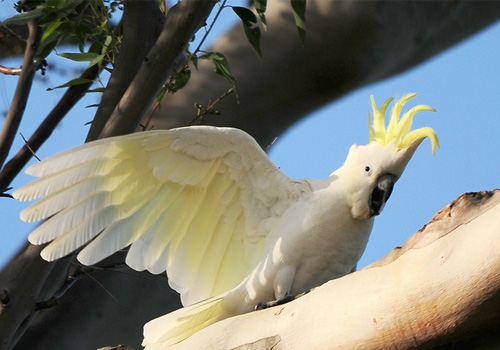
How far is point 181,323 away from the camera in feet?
6.77

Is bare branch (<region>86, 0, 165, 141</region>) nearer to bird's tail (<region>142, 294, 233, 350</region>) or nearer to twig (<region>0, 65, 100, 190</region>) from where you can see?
twig (<region>0, 65, 100, 190</region>)

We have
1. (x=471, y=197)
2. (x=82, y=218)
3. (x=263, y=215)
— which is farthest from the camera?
(x=263, y=215)

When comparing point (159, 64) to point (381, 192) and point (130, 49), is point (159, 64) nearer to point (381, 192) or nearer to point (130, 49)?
point (130, 49)

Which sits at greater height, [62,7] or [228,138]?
[62,7]

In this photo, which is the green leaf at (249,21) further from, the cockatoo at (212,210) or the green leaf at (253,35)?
the cockatoo at (212,210)

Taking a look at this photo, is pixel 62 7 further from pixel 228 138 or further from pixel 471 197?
pixel 471 197

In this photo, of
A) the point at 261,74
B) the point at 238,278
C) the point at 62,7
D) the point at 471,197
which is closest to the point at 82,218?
the point at 238,278

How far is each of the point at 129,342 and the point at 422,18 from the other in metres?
1.92

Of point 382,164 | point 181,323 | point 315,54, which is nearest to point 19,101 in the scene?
point 181,323

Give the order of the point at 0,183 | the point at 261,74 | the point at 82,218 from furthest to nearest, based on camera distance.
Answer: the point at 261,74, the point at 0,183, the point at 82,218

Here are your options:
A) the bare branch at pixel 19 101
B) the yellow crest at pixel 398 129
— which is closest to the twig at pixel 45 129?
the bare branch at pixel 19 101

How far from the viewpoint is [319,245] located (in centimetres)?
212

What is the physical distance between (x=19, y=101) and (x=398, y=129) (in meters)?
1.23

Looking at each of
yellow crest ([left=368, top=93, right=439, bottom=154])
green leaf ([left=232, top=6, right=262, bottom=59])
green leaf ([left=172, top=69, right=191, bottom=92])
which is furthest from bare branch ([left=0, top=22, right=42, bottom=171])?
yellow crest ([left=368, top=93, right=439, bottom=154])
